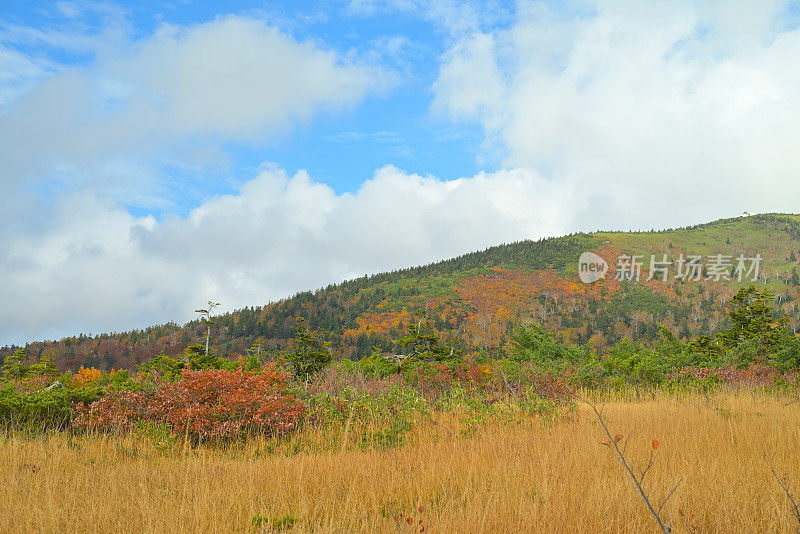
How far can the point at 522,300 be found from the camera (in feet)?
365

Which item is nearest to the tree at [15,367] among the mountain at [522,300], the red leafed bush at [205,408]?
the red leafed bush at [205,408]

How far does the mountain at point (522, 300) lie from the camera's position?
8756cm

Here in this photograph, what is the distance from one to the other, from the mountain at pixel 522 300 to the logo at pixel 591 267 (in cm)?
61

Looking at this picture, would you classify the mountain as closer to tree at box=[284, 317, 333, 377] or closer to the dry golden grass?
tree at box=[284, 317, 333, 377]

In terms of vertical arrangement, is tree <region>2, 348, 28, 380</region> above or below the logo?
below

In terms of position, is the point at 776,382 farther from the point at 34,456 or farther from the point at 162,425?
the point at 34,456

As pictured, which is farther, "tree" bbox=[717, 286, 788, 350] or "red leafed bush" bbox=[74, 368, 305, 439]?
"tree" bbox=[717, 286, 788, 350]

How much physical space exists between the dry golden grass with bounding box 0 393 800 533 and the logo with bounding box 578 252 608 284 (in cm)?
12497

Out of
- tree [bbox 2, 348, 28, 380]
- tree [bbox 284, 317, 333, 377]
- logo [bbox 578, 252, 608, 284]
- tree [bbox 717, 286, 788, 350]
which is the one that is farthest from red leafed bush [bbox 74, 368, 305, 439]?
logo [bbox 578, 252, 608, 284]

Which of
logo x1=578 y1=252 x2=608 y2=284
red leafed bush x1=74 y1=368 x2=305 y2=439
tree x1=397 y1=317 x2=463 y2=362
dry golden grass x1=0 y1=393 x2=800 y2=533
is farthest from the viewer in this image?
logo x1=578 y1=252 x2=608 y2=284

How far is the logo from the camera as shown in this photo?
415 feet

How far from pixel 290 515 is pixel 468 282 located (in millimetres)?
120308

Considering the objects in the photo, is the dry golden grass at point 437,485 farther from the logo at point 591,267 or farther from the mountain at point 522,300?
the logo at point 591,267

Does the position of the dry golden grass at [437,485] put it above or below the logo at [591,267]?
below
